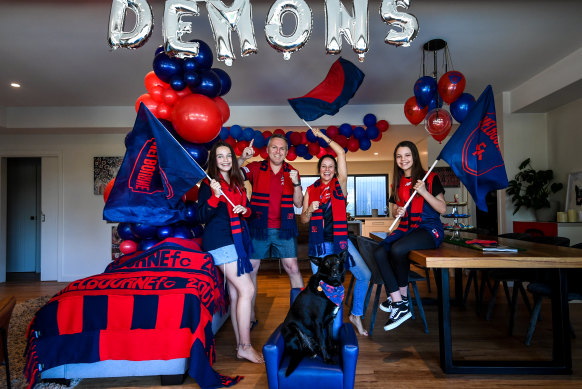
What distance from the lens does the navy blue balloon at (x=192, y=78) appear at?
9.54ft

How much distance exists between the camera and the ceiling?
3.01 metres

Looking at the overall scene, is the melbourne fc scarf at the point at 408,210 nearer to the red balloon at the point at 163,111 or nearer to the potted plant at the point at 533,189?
the red balloon at the point at 163,111

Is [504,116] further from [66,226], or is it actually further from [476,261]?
[66,226]

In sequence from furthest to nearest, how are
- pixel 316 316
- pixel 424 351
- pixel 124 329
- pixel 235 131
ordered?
pixel 235 131 → pixel 424 351 → pixel 124 329 → pixel 316 316

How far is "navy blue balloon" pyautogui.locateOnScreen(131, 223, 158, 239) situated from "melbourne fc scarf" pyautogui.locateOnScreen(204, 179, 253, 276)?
0.75m

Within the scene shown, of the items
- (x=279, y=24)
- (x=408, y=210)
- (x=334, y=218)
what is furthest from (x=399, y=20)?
(x=334, y=218)

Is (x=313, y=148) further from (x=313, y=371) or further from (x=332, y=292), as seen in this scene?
(x=313, y=371)

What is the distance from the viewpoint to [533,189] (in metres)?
5.02

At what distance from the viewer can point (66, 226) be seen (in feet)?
19.7

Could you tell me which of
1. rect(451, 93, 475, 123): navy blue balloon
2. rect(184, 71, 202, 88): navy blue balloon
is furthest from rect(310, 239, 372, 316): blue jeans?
rect(451, 93, 475, 123): navy blue balloon

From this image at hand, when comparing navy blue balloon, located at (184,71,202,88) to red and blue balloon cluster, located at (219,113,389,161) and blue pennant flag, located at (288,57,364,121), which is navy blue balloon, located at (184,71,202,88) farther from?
red and blue balloon cluster, located at (219,113,389,161)

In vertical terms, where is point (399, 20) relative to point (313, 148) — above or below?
above

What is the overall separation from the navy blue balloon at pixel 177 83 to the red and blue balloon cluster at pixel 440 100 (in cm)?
262

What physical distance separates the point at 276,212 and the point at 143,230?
1159 mm
